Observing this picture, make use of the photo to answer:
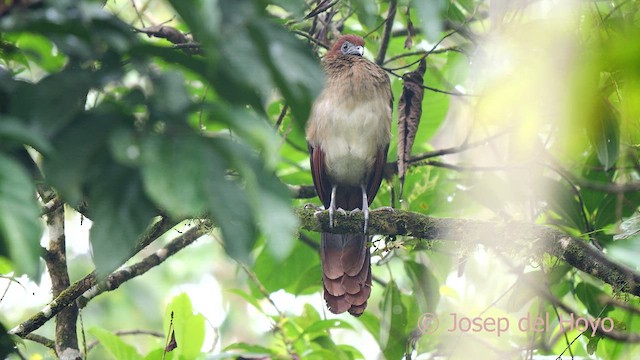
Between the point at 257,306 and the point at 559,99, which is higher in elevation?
the point at 559,99

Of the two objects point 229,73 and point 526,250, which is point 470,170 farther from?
point 229,73

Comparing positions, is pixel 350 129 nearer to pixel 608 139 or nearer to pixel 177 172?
pixel 608 139

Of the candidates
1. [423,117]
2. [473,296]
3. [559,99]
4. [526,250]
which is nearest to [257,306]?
[526,250]

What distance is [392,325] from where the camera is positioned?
3482 millimetres

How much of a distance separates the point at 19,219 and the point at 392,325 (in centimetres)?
274

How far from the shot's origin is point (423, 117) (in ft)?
13.0

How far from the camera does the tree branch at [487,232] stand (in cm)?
276

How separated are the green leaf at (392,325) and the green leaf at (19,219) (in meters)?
2.63

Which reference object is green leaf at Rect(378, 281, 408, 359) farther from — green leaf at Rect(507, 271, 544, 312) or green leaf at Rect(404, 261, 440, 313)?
green leaf at Rect(507, 271, 544, 312)

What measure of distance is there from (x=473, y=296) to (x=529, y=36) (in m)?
2.87

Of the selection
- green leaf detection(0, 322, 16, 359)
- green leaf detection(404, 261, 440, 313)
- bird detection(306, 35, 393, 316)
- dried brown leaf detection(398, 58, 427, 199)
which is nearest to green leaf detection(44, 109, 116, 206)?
green leaf detection(0, 322, 16, 359)

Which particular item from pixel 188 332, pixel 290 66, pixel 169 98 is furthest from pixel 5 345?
Answer: pixel 188 332

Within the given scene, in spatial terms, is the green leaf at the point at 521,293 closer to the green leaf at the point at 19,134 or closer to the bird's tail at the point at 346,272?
the bird's tail at the point at 346,272

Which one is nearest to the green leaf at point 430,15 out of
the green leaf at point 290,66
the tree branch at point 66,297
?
the green leaf at point 290,66
